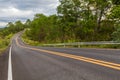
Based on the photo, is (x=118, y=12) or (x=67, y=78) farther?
(x=118, y=12)

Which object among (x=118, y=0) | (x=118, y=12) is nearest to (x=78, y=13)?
(x=118, y=0)

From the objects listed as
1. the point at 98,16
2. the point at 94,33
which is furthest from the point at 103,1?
the point at 94,33

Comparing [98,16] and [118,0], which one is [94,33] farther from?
[118,0]

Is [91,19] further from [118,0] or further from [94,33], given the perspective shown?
[118,0]

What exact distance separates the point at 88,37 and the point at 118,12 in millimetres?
21620

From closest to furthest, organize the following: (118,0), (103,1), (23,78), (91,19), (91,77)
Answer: (91,77), (23,78), (118,0), (103,1), (91,19)

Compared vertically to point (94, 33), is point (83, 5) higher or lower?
higher

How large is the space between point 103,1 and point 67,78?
5686 centimetres

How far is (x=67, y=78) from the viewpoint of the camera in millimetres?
8891

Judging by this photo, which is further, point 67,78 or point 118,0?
point 118,0

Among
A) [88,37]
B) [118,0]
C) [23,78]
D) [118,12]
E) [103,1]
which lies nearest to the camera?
[23,78]

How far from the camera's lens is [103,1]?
6406cm

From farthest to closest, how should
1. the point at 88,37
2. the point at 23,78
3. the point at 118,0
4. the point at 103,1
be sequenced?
the point at 88,37 < the point at 103,1 < the point at 118,0 < the point at 23,78

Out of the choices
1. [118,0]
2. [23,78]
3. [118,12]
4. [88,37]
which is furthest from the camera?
[88,37]
